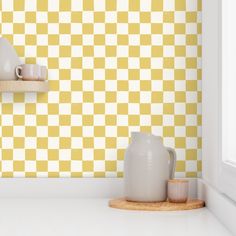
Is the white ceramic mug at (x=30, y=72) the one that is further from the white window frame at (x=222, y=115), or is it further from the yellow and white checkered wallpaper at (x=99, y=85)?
the white window frame at (x=222, y=115)

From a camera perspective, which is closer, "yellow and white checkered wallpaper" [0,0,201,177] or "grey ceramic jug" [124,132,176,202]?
"grey ceramic jug" [124,132,176,202]

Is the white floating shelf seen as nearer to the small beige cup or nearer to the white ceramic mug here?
the white ceramic mug

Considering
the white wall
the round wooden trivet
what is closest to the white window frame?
the white wall

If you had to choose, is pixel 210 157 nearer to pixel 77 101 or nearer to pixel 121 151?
pixel 121 151

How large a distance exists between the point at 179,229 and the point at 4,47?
992 millimetres

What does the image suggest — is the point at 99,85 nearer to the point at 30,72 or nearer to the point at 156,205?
the point at 30,72

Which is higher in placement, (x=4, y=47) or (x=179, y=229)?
(x=4, y=47)

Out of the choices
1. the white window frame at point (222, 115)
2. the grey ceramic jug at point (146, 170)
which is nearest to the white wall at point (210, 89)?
the white window frame at point (222, 115)

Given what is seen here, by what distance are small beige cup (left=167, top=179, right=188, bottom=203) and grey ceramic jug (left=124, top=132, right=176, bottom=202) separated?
0.04 meters

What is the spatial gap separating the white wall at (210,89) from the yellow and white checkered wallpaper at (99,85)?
0.24ft

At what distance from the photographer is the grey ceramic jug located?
6.00ft

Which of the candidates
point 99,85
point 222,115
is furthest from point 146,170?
point 99,85

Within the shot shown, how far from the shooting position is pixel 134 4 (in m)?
2.11

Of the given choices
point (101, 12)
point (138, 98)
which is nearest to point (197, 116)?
point (138, 98)
